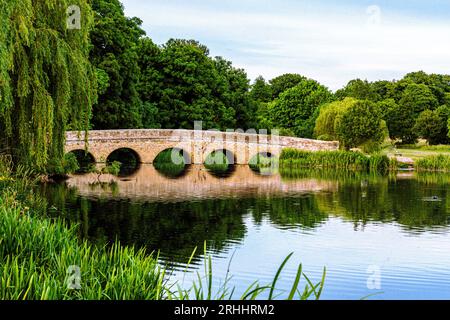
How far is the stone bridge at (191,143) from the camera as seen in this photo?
3144 cm

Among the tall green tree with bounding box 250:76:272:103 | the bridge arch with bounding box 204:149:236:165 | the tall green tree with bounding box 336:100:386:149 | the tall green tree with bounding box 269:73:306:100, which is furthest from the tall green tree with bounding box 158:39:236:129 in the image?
the tall green tree with bounding box 269:73:306:100

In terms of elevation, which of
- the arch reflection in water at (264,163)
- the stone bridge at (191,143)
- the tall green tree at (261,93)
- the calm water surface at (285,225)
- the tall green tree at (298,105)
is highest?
the tall green tree at (261,93)

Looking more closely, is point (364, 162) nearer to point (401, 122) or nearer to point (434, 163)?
point (434, 163)

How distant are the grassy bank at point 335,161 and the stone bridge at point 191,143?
21.4 inches

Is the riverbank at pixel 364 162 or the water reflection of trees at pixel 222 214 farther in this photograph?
the riverbank at pixel 364 162

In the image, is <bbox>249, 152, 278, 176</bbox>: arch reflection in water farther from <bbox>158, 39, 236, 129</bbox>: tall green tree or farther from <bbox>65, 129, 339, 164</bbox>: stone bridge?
<bbox>158, 39, 236, 129</bbox>: tall green tree

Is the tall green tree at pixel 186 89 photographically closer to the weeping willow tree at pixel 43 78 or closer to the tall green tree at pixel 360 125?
the tall green tree at pixel 360 125

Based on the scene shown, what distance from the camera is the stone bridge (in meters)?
31.4

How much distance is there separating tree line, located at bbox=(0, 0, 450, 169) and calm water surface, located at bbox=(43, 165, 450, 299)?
7.62 ft

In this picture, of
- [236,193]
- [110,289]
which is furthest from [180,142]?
[110,289]

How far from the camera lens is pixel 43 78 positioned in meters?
12.1

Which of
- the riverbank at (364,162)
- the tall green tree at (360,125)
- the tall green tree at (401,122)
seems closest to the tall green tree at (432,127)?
the tall green tree at (401,122)
